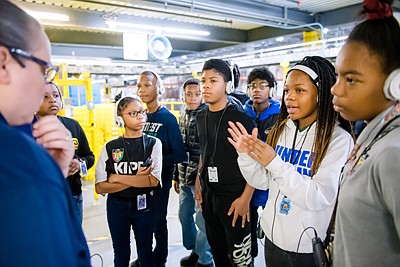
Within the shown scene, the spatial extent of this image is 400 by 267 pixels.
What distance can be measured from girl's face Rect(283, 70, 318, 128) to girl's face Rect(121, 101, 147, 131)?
136cm

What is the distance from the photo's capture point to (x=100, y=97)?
16.2 metres

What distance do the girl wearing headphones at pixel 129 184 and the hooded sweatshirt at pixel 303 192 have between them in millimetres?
1175

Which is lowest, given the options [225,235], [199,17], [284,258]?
[225,235]

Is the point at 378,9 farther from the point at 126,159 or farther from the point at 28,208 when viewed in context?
the point at 126,159

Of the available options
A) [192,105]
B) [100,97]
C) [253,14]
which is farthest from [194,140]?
[100,97]

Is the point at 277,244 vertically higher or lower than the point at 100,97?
lower

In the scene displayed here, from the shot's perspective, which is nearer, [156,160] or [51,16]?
[156,160]

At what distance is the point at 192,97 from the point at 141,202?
4.95 ft

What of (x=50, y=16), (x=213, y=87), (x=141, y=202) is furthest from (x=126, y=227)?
(x=50, y=16)

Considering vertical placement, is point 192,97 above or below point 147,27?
below

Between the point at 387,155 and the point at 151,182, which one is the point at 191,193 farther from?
the point at 387,155

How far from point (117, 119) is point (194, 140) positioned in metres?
0.95

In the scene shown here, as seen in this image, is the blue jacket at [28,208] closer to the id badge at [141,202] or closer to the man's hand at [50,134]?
the man's hand at [50,134]

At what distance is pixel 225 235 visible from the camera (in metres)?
2.47
